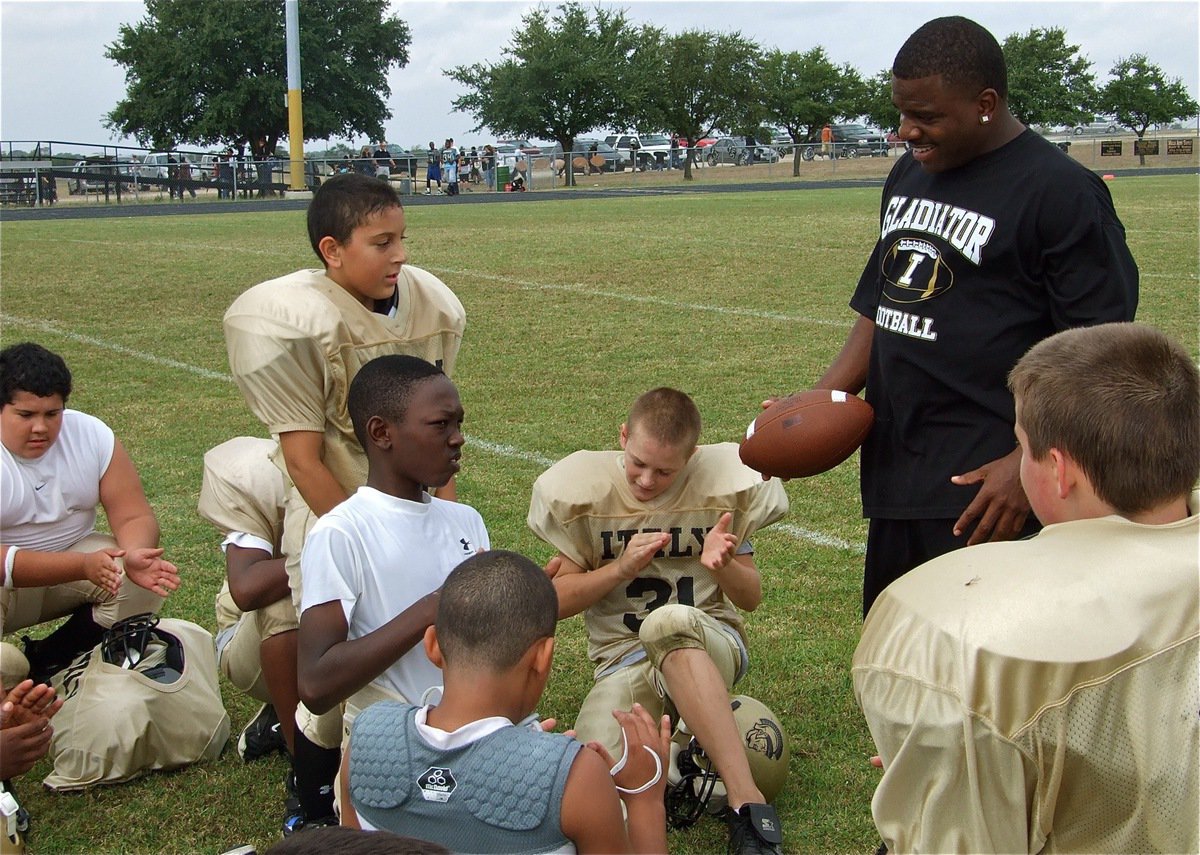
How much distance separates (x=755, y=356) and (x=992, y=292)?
623cm

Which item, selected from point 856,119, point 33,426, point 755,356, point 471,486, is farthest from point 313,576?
point 856,119

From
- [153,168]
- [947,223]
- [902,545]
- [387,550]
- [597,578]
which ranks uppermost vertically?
[153,168]

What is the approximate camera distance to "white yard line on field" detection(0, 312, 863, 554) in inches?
217

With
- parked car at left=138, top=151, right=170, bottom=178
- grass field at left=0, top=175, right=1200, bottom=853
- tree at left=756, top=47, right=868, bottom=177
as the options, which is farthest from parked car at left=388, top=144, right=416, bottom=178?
tree at left=756, top=47, right=868, bottom=177

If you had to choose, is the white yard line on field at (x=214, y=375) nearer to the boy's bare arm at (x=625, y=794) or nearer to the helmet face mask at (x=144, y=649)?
the helmet face mask at (x=144, y=649)

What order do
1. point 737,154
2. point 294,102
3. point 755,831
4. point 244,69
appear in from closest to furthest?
1. point 755,831
2. point 294,102
3. point 737,154
4. point 244,69

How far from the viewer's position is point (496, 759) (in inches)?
84.0

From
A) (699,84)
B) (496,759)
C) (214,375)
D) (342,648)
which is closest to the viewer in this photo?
(496,759)

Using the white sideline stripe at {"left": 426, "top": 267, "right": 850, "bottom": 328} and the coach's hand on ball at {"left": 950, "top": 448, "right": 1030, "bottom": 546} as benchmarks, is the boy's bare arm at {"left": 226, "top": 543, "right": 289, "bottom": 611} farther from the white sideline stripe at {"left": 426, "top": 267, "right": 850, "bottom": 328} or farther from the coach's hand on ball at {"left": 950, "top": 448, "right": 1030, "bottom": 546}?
the white sideline stripe at {"left": 426, "top": 267, "right": 850, "bottom": 328}

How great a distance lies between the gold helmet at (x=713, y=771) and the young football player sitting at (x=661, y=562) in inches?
3.2

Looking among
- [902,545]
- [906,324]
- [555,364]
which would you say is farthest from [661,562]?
[555,364]

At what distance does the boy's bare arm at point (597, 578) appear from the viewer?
10.8 feet

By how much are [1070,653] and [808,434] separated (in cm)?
183

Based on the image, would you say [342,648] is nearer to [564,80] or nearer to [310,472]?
[310,472]
